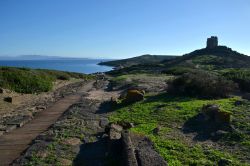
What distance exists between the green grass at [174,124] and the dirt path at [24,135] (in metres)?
2.45

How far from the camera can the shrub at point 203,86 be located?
17.4 metres

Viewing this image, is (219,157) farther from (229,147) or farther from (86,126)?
(86,126)

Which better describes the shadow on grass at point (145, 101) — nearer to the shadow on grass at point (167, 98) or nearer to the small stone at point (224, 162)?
the shadow on grass at point (167, 98)

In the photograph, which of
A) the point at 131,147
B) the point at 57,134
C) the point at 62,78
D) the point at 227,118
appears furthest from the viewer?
the point at 62,78

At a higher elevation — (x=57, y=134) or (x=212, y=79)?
(x=212, y=79)

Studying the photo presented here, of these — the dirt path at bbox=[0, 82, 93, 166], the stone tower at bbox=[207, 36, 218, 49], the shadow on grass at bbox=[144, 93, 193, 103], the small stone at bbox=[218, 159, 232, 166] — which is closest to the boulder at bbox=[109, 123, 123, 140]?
the dirt path at bbox=[0, 82, 93, 166]

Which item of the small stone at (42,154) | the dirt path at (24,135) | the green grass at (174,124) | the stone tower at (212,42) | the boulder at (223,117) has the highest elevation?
the stone tower at (212,42)

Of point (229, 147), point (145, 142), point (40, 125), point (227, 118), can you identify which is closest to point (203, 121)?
point (227, 118)

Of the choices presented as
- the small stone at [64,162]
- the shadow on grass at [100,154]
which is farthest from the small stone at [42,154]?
the shadow on grass at [100,154]

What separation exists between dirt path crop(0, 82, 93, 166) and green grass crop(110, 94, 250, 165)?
2.45 m

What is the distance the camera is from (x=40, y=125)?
1212cm

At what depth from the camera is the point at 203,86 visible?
701 inches

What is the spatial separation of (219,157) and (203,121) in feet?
11.8

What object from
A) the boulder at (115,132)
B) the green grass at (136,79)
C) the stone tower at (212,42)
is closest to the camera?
the boulder at (115,132)
